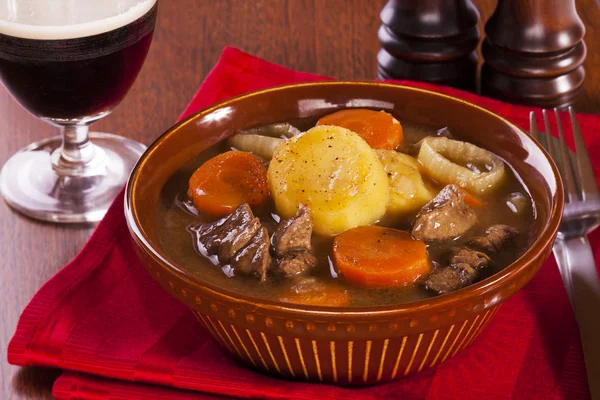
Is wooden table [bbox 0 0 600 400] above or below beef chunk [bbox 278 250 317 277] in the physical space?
below

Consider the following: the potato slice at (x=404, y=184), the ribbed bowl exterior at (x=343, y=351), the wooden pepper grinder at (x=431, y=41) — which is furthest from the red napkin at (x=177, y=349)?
the wooden pepper grinder at (x=431, y=41)

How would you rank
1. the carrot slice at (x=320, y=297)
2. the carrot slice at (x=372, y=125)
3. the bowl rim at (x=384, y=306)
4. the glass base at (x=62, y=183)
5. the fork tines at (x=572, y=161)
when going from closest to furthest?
the bowl rim at (x=384, y=306) → the carrot slice at (x=320, y=297) → the carrot slice at (x=372, y=125) → the fork tines at (x=572, y=161) → the glass base at (x=62, y=183)

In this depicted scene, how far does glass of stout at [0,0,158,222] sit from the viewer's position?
1980 millimetres

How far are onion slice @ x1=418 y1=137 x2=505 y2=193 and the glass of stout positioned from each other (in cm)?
72

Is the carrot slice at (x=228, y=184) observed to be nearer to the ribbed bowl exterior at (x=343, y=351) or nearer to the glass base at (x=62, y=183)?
the ribbed bowl exterior at (x=343, y=351)

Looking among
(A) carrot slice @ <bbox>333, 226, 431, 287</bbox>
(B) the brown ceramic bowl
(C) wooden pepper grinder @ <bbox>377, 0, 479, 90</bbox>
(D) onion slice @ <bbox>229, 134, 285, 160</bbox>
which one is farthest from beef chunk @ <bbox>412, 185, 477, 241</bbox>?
(C) wooden pepper grinder @ <bbox>377, 0, 479, 90</bbox>

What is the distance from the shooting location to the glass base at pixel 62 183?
7.18ft

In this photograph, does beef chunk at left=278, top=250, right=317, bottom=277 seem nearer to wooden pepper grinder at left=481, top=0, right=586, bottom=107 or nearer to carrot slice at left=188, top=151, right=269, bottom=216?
carrot slice at left=188, top=151, right=269, bottom=216

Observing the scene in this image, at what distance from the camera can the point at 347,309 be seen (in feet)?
4.62

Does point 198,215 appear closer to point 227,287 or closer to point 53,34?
point 227,287

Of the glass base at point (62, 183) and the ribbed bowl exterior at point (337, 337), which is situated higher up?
the ribbed bowl exterior at point (337, 337)

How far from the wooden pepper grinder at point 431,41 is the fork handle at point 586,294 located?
792 mm

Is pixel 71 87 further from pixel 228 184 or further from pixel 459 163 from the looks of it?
pixel 459 163

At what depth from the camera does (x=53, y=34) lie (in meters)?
1.95
